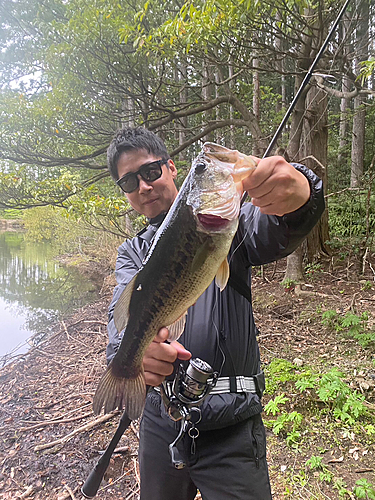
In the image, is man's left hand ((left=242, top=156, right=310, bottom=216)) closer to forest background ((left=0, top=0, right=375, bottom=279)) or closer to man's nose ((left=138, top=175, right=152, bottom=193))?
man's nose ((left=138, top=175, right=152, bottom=193))

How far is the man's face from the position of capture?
2.07 metres

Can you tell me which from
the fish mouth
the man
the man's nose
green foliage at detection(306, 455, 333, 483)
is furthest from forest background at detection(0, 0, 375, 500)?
the fish mouth

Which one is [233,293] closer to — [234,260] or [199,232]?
[234,260]

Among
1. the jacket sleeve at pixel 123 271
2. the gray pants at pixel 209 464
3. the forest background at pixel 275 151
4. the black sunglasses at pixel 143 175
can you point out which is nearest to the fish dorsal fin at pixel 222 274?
the jacket sleeve at pixel 123 271

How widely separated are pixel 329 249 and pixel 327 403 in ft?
16.4

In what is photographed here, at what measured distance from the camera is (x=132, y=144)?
2139 mm

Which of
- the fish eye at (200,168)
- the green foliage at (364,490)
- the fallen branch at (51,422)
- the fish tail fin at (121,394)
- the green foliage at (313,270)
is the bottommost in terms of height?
the fallen branch at (51,422)

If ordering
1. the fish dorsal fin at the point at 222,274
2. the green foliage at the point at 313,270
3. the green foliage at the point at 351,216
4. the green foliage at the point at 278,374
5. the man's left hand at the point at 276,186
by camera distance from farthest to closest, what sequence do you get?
the green foliage at the point at 351,216, the green foliage at the point at 313,270, the green foliage at the point at 278,374, the fish dorsal fin at the point at 222,274, the man's left hand at the point at 276,186

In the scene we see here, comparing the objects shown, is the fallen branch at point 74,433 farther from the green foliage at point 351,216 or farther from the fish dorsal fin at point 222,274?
the green foliage at point 351,216

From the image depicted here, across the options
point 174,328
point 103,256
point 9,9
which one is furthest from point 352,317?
point 9,9

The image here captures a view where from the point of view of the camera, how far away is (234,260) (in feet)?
5.95

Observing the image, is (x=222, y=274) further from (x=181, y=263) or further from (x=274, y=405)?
(x=274, y=405)

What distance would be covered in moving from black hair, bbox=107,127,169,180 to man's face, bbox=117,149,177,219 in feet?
0.11

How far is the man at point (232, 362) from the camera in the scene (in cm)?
145
